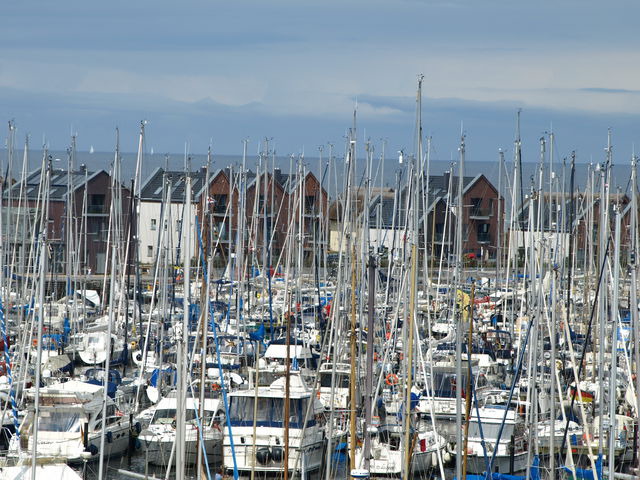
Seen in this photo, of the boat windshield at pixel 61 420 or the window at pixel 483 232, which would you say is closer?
the boat windshield at pixel 61 420

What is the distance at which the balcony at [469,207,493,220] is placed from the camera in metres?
75.1

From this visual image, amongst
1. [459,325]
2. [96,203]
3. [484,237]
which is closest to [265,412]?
[459,325]

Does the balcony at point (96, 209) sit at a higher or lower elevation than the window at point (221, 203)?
lower

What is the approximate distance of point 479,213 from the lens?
75.6m

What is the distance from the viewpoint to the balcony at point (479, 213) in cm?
7506

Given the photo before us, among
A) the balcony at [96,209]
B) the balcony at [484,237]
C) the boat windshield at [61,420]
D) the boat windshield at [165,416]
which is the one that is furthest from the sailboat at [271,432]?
the balcony at [484,237]

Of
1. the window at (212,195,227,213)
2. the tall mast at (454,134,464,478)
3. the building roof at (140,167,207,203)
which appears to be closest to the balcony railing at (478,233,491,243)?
the window at (212,195,227,213)

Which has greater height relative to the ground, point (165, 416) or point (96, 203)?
point (96, 203)

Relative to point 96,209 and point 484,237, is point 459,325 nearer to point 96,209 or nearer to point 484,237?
point 96,209

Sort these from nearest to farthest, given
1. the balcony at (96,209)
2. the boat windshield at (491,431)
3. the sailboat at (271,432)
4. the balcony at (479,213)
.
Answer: the sailboat at (271,432) → the boat windshield at (491,431) → the balcony at (96,209) → the balcony at (479,213)

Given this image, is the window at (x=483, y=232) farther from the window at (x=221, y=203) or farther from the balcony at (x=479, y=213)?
the window at (x=221, y=203)

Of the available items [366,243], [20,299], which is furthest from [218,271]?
Result: [366,243]

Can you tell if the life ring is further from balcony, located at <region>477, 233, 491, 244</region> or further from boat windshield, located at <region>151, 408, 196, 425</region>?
balcony, located at <region>477, 233, 491, 244</region>

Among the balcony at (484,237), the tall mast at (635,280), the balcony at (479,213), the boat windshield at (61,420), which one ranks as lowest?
the boat windshield at (61,420)
